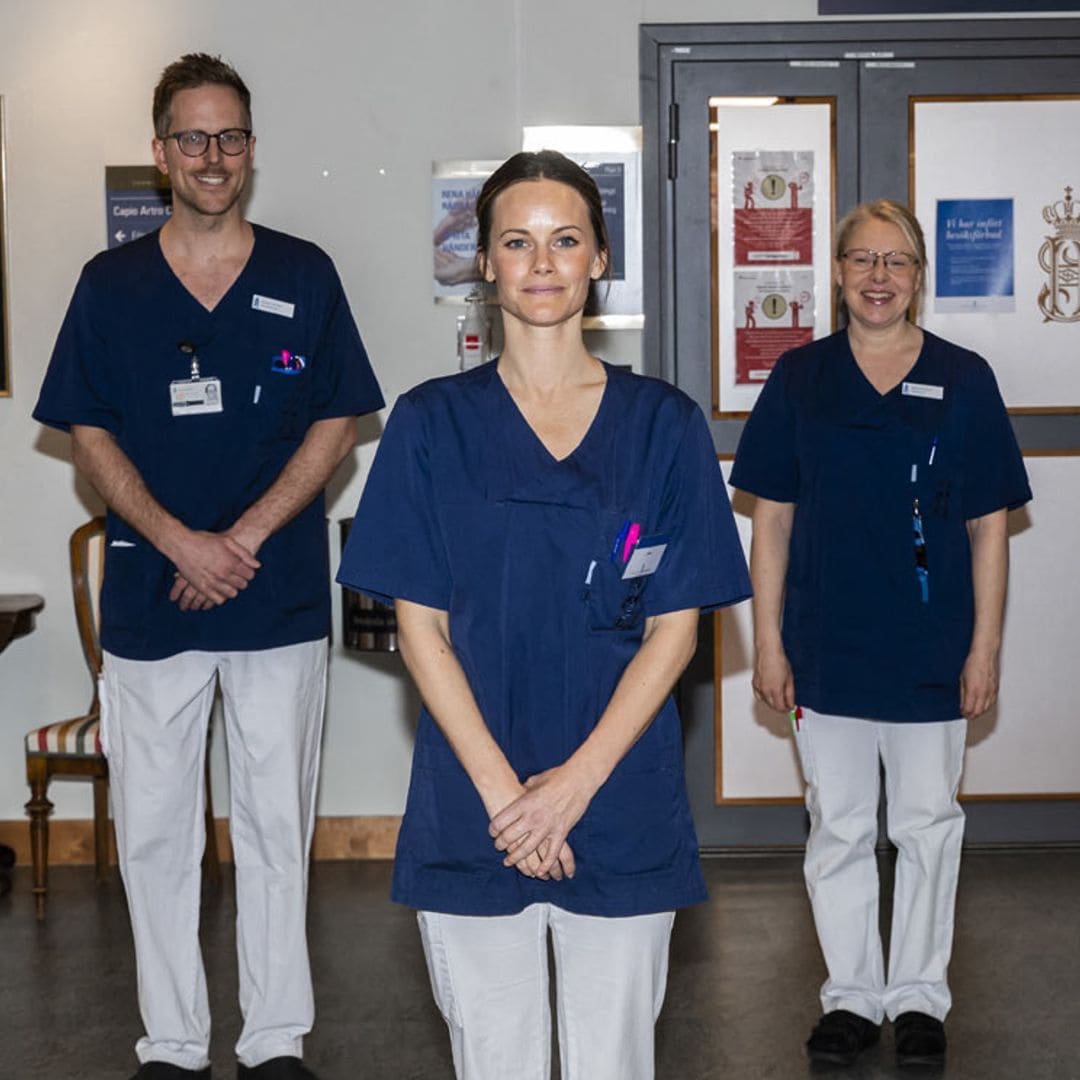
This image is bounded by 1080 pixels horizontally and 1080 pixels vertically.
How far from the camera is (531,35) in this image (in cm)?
499

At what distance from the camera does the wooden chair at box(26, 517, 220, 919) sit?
4660 mm

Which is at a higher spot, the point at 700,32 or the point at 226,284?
the point at 700,32

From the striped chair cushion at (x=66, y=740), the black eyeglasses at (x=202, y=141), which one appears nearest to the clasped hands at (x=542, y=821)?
the black eyeglasses at (x=202, y=141)

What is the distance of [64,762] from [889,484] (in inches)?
99.8

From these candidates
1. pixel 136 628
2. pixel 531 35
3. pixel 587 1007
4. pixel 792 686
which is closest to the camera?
pixel 587 1007

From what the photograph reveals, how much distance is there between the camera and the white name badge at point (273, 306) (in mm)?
3240

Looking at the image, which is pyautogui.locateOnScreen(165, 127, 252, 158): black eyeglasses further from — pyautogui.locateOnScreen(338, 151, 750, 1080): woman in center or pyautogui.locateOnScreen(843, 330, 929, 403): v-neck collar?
pyautogui.locateOnScreen(843, 330, 929, 403): v-neck collar

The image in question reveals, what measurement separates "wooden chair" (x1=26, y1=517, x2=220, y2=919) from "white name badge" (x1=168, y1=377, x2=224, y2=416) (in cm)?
145

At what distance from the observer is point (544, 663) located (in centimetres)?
209

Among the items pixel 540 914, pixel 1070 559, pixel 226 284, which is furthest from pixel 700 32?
pixel 540 914

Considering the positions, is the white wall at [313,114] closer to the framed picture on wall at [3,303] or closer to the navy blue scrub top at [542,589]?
the framed picture on wall at [3,303]

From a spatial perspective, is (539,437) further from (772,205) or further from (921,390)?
(772,205)

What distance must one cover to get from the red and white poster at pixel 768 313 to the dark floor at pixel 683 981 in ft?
5.02

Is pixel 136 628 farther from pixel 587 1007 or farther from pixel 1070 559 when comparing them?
pixel 1070 559
